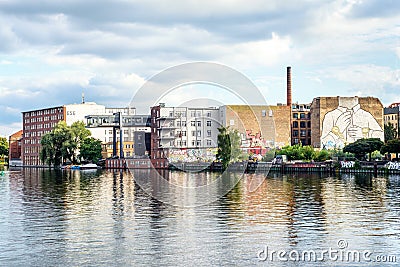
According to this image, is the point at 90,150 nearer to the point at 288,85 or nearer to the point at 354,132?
the point at 288,85

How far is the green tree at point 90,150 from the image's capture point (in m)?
136

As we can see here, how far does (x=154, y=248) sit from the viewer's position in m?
26.0

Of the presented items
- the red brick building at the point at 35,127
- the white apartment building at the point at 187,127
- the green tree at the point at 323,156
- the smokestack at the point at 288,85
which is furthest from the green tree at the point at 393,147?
the red brick building at the point at 35,127

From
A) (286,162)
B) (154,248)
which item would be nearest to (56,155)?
(286,162)

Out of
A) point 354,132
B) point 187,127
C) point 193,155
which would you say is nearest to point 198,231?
point 354,132

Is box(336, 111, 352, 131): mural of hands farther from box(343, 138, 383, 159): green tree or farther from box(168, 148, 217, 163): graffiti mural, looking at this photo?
box(168, 148, 217, 163): graffiti mural

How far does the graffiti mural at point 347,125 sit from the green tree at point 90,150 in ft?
167

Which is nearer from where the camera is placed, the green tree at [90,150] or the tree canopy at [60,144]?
the tree canopy at [60,144]

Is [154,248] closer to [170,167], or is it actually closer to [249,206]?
[249,206]

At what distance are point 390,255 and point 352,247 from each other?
7.16 ft

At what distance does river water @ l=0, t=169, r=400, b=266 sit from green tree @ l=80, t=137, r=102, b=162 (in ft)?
294

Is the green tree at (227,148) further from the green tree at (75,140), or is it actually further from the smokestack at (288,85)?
the green tree at (75,140)

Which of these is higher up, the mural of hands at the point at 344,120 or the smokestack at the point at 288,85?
the smokestack at the point at 288,85

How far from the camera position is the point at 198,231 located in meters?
30.2
